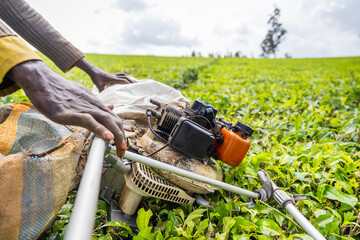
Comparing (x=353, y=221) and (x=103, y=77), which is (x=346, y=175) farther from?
(x=103, y=77)

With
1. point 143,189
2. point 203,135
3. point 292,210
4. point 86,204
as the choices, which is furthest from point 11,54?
point 292,210

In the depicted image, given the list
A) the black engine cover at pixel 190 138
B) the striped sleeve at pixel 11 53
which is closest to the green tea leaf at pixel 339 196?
the black engine cover at pixel 190 138

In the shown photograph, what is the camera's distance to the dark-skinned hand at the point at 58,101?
825 millimetres

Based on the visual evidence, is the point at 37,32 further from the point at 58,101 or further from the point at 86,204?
the point at 86,204

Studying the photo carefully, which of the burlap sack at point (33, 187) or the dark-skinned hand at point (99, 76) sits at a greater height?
the dark-skinned hand at point (99, 76)

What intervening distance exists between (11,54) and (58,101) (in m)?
0.22

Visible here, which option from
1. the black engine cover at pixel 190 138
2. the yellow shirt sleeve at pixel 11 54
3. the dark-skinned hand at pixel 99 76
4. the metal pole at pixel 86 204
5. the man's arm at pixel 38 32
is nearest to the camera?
the metal pole at pixel 86 204

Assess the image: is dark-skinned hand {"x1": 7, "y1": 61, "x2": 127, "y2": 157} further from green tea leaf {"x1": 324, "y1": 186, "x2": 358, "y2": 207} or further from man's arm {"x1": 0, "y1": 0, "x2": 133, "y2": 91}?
green tea leaf {"x1": 324, "y1": 186, "x2": 358, "y2": 207}

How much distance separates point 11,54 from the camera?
823mm

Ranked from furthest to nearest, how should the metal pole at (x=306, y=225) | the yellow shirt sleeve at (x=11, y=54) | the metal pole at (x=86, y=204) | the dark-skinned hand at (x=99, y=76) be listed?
1. the dark-skinned hand at (x=99, y=76)
2. the metal pole at (x=306, y=225)
3. the yellow shirt sleeve at (x=11, y=54)
4. the metal pole at (x=86, y=204)

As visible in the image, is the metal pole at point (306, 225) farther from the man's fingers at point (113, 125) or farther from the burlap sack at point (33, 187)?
the burlap sack at point (33, 187)

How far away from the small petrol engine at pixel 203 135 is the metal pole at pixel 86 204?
0.66 m

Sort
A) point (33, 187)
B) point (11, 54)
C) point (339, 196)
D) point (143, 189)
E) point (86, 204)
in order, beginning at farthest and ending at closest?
point (339, 196)
point (143, 189)
point (33, 187)
point (11, 54)
point (86, 204)

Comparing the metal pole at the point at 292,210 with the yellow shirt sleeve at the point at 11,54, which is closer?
the yellow shirt sleeve at the point at 11,54
